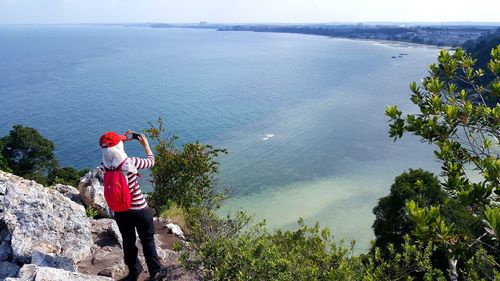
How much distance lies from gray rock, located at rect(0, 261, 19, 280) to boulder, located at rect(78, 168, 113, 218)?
9.64 feet

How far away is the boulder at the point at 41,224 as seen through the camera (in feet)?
21.4

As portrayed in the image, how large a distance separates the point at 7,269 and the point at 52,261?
30.8 inches

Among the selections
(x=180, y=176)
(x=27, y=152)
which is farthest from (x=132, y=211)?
(x=27, y=152)

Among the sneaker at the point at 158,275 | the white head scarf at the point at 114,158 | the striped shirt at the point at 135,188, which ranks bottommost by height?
the sneaker at the point at 158,275

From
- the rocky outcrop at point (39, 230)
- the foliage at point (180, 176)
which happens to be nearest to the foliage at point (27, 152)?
the foliage at point (180, 176)

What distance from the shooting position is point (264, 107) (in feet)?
178

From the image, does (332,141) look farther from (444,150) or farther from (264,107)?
(444,150)

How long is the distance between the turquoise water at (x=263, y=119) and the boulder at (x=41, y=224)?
18.4 meters

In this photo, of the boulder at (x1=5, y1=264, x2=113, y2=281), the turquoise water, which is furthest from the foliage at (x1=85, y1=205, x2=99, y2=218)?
the turquoise water

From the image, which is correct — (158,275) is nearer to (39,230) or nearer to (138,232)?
(138,232)

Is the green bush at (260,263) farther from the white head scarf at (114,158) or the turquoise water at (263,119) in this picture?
the turquoise water at (263,119)

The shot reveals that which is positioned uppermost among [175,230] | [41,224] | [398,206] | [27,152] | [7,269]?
[41,224]

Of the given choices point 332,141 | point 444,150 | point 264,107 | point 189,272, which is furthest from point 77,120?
point 444,150

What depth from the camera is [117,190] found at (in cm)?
538
